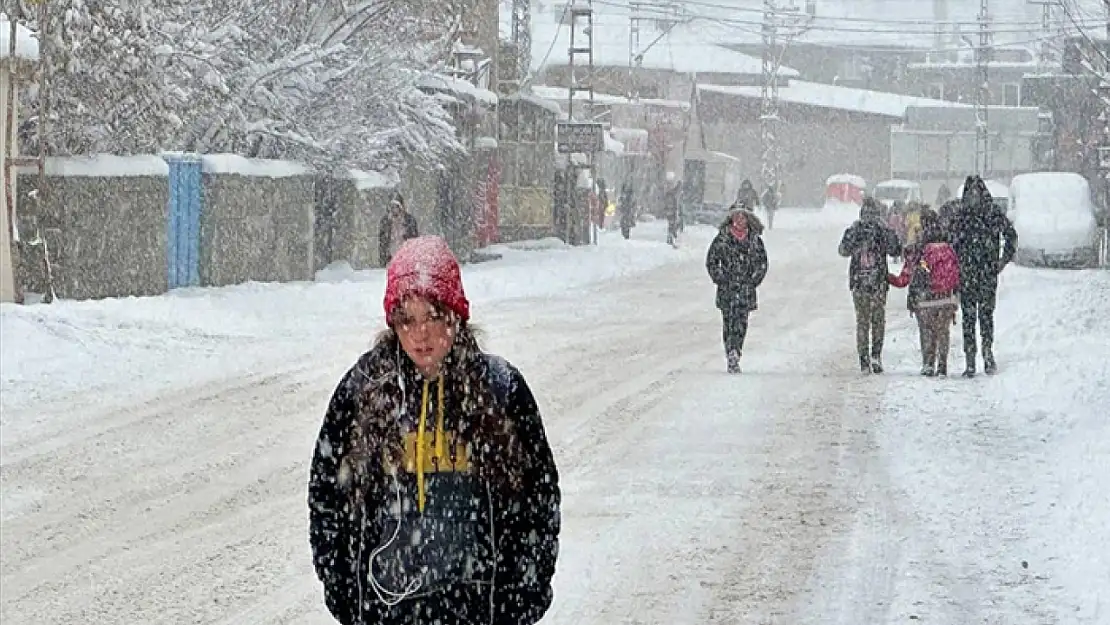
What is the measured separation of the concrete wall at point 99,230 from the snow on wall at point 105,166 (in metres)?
0.02

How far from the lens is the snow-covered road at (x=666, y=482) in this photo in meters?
7.94

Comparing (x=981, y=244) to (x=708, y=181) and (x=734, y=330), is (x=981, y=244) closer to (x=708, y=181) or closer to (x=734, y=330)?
(x=734, y=330)

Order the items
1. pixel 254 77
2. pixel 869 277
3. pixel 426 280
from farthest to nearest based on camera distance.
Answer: pixel 254 77 → pixel 869 277 → pixel 426 280

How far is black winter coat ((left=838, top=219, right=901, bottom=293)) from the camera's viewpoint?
16.8 m

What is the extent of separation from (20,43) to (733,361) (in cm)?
904

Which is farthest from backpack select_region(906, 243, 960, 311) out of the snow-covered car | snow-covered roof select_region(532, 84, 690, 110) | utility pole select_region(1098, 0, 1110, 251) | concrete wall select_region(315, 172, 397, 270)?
snow-covered roof select_region(532, 84, 690, 110)

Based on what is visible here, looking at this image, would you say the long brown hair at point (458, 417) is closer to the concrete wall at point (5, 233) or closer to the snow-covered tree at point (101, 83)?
the concrete wall at point (5, 233)

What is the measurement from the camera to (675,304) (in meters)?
26.5

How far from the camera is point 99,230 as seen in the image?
73.8 feet

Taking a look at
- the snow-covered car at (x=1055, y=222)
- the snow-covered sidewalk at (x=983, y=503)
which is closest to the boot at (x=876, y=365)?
the snow-covered sidewalk at (x=983, y=503)

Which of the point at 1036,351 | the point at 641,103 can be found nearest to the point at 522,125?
the point at 1036,351

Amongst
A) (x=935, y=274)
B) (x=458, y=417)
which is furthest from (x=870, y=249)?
(x=458, y=417)

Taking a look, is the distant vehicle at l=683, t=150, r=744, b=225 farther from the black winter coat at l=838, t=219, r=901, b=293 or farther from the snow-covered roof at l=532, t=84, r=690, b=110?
the black winter coat at l=838, t=219, r=901, b=293

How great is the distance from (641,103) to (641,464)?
224 ft
